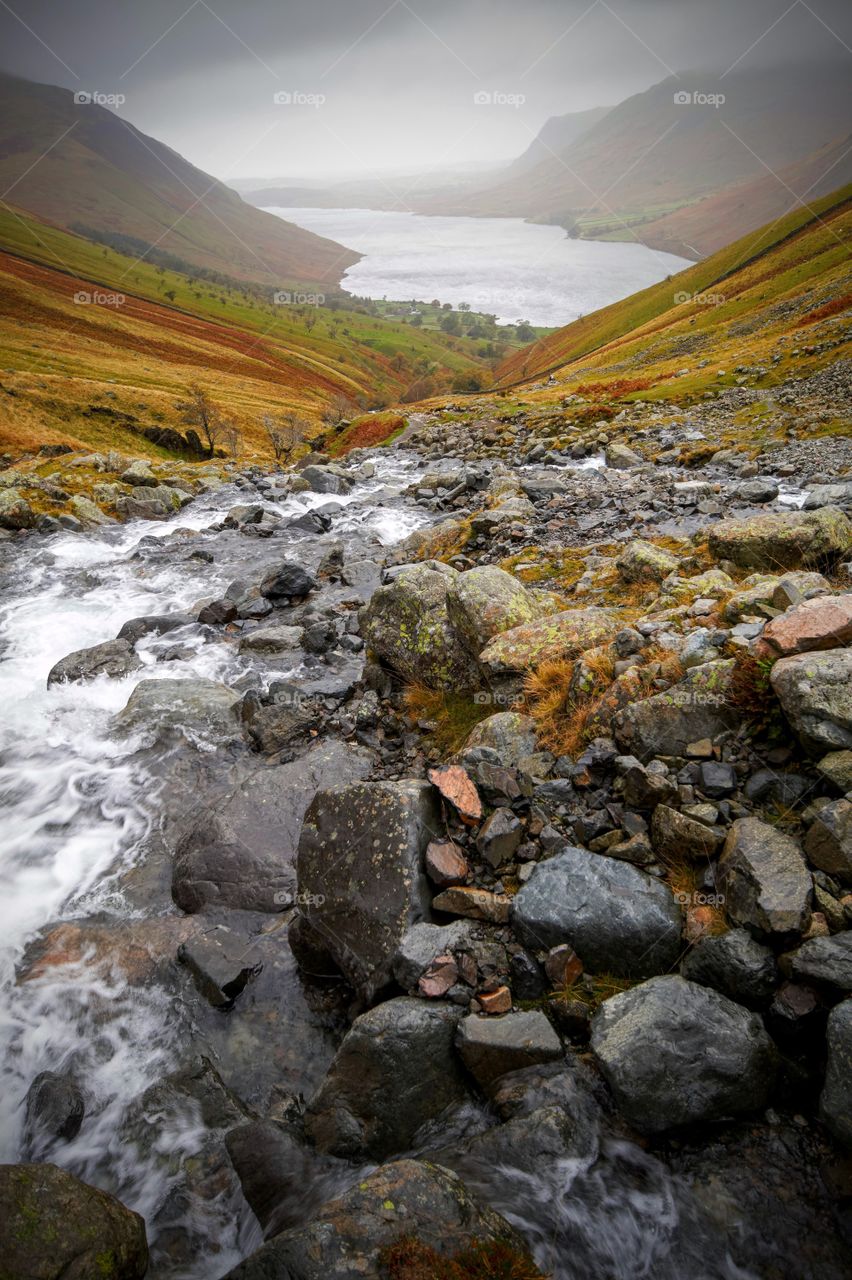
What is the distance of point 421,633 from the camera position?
13.4 m

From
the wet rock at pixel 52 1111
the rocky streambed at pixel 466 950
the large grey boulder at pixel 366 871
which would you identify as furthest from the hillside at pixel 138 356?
the large grey boulder at pixel 366 871

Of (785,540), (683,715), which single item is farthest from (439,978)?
(785,540)

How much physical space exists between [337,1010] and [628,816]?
15.9 ft

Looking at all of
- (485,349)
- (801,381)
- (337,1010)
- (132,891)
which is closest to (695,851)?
(337,1010)

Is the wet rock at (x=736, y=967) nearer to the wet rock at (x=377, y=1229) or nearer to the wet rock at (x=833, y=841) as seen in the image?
the wet rock at (x=833, y=841)

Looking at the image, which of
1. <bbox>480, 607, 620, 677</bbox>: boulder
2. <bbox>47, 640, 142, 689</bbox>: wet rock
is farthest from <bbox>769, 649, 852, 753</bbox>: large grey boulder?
<bbox>47, 640, 142, 689</bbox>: wet rock

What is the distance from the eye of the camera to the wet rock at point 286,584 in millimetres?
21312

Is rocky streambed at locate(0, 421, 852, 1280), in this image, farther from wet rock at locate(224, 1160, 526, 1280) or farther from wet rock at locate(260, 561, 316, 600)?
wet rock at locate(260, 561, 316, 600)

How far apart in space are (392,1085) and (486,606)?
8482 mm

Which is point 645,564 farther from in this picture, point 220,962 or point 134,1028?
point 134,1028

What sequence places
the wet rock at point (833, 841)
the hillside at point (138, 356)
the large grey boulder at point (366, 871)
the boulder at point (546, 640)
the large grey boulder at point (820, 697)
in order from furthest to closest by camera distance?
1. the hillside at point (138, 356)
2. the boulder at point (546, 640)
3. the large grey boulder at point (366, 871)
4. the large grey boulder at point (820, 697)
5. the wet rock at point (833, 841)

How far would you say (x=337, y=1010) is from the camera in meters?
7.96

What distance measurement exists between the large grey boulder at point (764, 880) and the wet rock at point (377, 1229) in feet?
11.6

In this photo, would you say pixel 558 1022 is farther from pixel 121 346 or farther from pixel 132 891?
pixel 121 346
